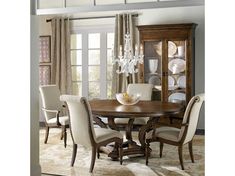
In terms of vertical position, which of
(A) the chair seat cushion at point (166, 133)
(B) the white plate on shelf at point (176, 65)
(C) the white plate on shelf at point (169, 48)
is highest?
(C) the white plate on shelf at point (169, 48)

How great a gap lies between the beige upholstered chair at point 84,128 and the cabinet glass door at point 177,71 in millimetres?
2158

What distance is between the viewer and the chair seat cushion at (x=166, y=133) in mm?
4227

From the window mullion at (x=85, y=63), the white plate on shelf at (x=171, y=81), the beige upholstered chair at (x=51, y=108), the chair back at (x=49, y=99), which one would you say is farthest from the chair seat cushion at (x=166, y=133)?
the window mullion at (x=85, y=63)

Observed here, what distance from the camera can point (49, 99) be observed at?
5.66 meters

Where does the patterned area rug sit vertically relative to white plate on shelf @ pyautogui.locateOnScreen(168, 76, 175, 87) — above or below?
below

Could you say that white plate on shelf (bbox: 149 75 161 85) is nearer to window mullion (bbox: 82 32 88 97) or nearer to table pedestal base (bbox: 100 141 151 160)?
window mullion (bbox: 82 32 88 97)

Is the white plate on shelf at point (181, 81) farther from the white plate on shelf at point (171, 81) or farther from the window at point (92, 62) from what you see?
the window at point (92, 62)

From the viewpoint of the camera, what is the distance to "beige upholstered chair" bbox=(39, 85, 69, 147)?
17.7ft

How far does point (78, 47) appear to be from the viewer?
7.12m

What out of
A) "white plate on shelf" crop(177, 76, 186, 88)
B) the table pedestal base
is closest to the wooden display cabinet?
Answer: "white plate on shelf" crop(177, 76, 186, 88)
